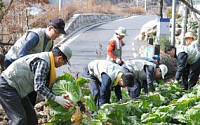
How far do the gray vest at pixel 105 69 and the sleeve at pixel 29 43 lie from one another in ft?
4.39

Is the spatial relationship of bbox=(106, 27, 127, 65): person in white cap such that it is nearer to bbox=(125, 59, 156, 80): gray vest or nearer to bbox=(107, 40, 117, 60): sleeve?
bbox=(107, 40, 117, 60): sleeve

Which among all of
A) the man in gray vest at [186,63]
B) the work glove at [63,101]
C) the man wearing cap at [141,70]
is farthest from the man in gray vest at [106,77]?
the man in gray vest at [186,63]

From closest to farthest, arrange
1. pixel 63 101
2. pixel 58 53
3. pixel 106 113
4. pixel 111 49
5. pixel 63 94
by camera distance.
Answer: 1. pixel 58 53
2. pixel 63 101
3. pixel 63 94
4. pixel 106 113
5. pixel 111 49

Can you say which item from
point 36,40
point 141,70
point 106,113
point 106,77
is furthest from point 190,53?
point 36,40

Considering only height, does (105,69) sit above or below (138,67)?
above

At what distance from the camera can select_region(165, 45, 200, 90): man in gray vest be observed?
7.81 m

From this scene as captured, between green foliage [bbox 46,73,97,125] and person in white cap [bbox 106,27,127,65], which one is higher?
person in white cap [bbox 106,27,127,65]

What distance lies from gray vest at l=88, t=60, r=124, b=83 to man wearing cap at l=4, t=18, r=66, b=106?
1.08 meters

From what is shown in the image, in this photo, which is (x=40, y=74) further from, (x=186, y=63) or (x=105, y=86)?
(x=186, y=63)

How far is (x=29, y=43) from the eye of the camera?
541cm

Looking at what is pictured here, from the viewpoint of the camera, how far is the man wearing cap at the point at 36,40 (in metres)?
5.30

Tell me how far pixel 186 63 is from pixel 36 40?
172 inches

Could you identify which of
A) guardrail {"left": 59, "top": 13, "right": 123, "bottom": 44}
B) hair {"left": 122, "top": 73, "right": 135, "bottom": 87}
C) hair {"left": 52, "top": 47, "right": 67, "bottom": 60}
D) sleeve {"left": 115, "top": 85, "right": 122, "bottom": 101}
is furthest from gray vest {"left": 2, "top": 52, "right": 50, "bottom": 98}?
guardrail {"left": 59, "top": 13, "right": 123, "bottom": 44}

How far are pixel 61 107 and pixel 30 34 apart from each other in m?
1.34
